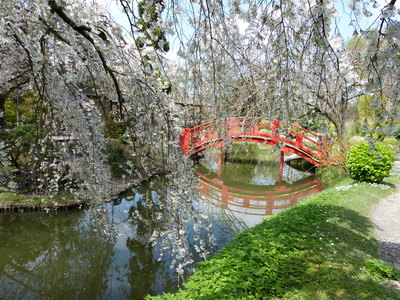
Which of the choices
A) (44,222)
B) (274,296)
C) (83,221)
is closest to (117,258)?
(83,221)

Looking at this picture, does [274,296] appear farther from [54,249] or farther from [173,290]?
[54,249]

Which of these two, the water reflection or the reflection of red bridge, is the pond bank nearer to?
the water reflection

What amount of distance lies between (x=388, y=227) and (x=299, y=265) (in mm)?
2496

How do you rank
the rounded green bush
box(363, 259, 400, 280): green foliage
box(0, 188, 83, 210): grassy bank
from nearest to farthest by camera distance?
box(363, 259, 400, 280): green foliage, box(0, 188, 83, 210): grassy bank, the rounded green bush

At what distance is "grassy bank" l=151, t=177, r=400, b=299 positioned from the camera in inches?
103

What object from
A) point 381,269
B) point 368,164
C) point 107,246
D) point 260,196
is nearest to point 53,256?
point 107,246

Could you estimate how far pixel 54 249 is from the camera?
527cm

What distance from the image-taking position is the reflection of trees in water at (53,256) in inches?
162

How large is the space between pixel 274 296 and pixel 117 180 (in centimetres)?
688

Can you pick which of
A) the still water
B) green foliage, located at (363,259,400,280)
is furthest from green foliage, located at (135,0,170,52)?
green foliage, located at (363,259,400,280)

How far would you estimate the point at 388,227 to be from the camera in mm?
4523

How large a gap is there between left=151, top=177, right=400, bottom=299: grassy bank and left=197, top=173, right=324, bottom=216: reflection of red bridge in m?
2.79

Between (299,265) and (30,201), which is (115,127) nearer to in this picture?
(30,201)

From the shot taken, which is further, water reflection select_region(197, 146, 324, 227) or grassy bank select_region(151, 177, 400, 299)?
water reflection select_region(197, 146, 324, 227)
